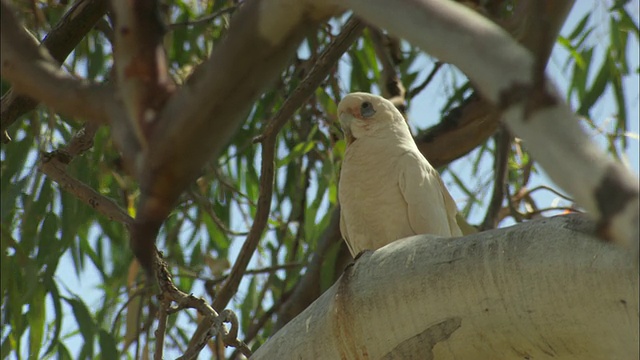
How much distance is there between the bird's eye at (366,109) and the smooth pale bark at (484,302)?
75 cm

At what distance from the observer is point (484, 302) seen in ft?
3.27

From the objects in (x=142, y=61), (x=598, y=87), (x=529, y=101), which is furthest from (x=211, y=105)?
(x=598, y=87)

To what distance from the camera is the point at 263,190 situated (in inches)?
64.5

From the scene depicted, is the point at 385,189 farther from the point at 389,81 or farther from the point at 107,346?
the point at 107,346

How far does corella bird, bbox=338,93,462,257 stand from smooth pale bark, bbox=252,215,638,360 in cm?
58

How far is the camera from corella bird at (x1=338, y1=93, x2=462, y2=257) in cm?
171

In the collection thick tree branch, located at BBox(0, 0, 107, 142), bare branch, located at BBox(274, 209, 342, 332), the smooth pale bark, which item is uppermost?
thick tree branch, located at BBox(0, 0, 107, 142)

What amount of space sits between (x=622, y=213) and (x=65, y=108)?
1.24ft

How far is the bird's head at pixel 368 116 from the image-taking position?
6.07 feet

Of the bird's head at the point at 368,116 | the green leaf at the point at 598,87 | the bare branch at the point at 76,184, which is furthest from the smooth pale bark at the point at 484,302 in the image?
the green leaf at the point at 598,87

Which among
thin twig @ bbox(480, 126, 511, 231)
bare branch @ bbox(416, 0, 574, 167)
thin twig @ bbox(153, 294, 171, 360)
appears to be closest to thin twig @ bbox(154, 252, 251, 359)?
thin twig @ bbox(153, 294, 171, 360)

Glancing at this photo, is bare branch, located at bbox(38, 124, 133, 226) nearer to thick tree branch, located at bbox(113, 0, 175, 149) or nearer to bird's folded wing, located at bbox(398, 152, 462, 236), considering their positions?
thick tree branch, located at bbox(113, 0, 175, 149)

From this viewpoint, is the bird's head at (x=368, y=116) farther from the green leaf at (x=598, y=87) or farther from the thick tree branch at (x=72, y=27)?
the thick tree branch at (x=72, y=27)

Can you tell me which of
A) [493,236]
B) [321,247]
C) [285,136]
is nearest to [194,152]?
[493,236]
